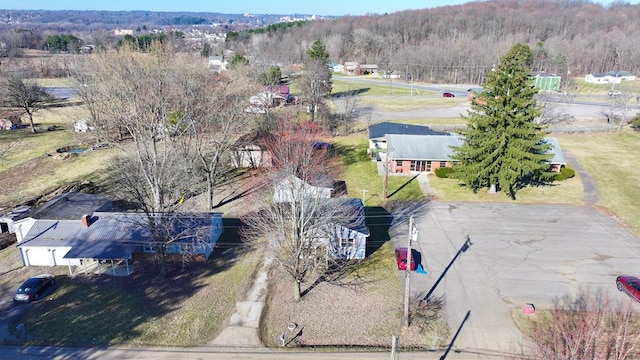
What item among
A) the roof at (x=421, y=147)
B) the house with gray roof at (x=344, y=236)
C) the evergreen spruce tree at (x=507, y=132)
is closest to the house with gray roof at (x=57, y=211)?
the house with gray roof at (x=344, y=236)

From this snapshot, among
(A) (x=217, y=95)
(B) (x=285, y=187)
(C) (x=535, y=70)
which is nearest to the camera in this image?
(B) (x=285, y=187)

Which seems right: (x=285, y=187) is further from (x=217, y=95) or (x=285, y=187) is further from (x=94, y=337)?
(x=217, y=95)

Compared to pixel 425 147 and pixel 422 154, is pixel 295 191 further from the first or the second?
pixel 425 147

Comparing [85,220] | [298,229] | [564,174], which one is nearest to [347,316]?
[298,229]

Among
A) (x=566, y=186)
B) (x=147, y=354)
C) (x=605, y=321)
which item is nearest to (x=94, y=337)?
(x=147, y=354)

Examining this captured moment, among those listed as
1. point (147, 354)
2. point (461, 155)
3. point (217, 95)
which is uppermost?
point (217, 95)

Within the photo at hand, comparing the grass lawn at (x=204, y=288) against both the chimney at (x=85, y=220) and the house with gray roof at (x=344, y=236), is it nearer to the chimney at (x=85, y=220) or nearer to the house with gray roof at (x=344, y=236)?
the house with gray roof at (x=344, y=236)
